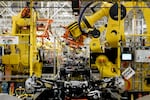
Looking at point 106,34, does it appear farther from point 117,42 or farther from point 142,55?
point 142,55

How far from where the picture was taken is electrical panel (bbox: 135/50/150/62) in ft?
23.9

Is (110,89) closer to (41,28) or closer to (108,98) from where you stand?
(108,98)

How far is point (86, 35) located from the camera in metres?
8.70

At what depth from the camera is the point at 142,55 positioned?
730 centimetres

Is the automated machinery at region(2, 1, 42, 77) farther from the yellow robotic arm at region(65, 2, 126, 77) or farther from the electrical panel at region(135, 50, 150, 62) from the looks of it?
the electrical panel at region(135, 50, 150, 62)

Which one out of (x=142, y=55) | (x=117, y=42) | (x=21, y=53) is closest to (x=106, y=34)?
(x=117, y=42)

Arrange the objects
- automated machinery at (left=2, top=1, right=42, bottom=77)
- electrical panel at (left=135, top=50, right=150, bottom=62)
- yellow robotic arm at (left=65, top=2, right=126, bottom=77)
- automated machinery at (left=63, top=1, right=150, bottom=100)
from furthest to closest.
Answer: automated machinery at (left=2, top=1, right=42, bottom=77)
yellow robotic arm at (left=65, top=2, right=126, bottom=77)
automated machinery at (left=63, top=1, right=150, bottom=100)
electrical panel at (left=135, top=50, right=150, bottom=62)

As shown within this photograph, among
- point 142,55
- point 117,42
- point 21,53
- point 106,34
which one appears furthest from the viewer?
point 21,53

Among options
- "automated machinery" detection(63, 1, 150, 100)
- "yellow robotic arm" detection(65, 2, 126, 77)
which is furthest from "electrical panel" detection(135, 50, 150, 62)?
"yellow robotic arm" detection(65, 2, 126, 77)

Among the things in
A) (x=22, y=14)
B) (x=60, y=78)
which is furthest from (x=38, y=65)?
(x=60, y=78)

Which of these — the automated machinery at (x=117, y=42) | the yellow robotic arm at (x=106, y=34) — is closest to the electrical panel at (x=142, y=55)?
the automated machinery at (x=117, y=42)

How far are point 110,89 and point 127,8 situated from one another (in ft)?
6.56

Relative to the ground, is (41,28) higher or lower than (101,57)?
higher

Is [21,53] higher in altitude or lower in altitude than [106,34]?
lower
